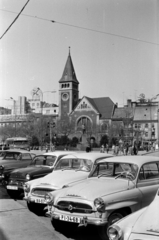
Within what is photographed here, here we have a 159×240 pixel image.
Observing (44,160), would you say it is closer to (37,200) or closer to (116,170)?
(37,200)

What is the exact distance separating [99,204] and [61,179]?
7.98 feet

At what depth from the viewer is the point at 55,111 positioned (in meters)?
130

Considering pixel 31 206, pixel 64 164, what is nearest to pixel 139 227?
pixel 31 206

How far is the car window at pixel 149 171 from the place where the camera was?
6366 millimetres

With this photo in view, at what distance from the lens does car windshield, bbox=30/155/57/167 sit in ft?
32.8

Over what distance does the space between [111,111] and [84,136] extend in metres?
18.7

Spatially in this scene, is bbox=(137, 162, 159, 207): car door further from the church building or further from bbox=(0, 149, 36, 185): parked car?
the church building

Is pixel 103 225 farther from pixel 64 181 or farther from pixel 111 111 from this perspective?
pixel 111 111

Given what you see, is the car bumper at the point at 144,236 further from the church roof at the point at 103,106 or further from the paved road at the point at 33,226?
the church roof at the point at 103,106

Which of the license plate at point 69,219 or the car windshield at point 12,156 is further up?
the car windshield at point 12,156

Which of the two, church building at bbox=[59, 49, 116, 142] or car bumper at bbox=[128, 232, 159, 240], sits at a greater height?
church building at bbox=[59, 49, 116, 142]

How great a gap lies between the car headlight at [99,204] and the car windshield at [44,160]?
4796mm

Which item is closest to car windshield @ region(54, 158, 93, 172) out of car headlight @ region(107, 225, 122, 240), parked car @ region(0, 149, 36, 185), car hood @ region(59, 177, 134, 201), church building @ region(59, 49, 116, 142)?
car hood @ region(59, 177, 134, 201)

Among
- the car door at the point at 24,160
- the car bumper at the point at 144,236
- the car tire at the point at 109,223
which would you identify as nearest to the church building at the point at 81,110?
the car door at the point at 24,160
